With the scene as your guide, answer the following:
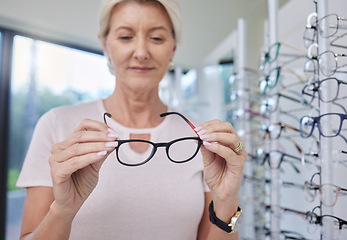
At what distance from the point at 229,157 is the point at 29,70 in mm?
2578

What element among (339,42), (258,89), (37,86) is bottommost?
(339,42)

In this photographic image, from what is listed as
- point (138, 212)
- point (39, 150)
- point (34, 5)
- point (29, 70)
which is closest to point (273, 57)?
point (138, 212)

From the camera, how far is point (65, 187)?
0.59 m

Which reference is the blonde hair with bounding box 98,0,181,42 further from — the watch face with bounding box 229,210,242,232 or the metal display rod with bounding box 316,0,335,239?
the watch face with bounding box 229,210,242,232

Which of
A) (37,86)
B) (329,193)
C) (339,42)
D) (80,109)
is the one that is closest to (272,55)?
(339,42)

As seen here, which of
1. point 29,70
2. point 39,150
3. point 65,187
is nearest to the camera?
point 65,187

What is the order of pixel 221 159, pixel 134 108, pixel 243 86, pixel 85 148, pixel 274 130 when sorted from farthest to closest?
pixel 243 86 < pixel 274 130 < pixel 134 108 < pixel 221 159 < pixel 85 148

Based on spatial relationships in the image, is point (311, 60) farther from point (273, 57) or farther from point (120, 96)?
point (120, 96)

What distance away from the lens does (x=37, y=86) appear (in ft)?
8.90

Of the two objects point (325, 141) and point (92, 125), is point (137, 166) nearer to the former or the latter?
point (92, 125)

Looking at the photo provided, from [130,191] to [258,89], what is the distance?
4.60 feet

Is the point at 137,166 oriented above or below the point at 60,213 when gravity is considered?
above

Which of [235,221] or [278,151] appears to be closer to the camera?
[235,221]

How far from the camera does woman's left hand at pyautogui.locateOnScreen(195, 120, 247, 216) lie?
0.59m
